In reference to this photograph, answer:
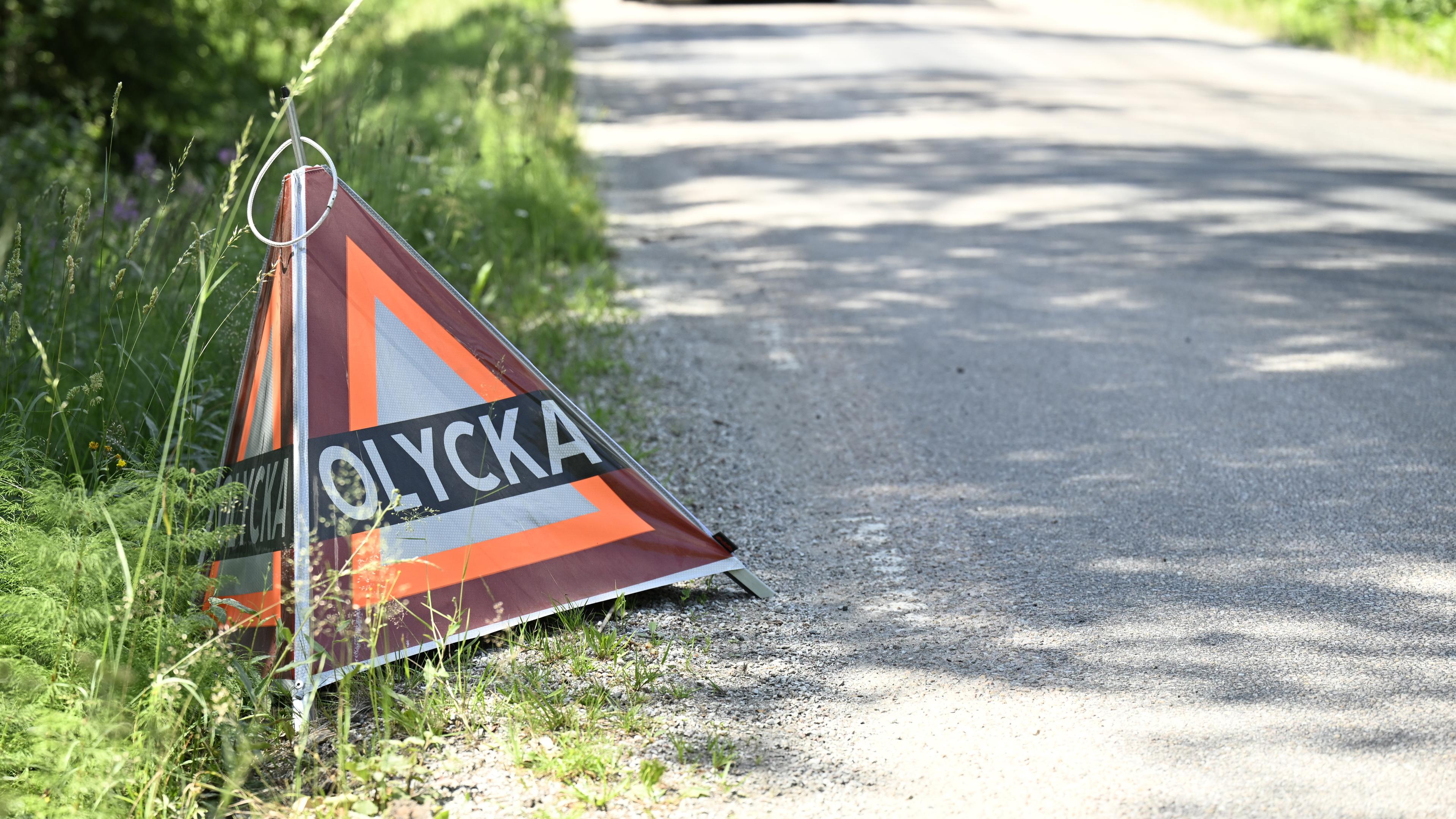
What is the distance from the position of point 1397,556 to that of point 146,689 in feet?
10.9

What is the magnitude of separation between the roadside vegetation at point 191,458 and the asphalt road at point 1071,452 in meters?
0.52

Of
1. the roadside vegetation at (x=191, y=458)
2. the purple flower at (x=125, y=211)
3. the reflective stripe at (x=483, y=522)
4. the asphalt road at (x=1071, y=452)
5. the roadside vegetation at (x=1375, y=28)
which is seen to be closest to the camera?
the roadside vegetation at (x=191, y=458)

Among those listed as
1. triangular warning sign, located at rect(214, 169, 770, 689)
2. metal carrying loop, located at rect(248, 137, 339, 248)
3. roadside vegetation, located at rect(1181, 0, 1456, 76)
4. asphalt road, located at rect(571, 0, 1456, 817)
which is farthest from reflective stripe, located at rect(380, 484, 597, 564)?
roadside vegetation, located at rect(1181, 0, 1456, 76)

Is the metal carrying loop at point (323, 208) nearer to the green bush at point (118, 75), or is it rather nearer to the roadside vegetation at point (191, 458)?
the roadside vegetation at point (191, 458)

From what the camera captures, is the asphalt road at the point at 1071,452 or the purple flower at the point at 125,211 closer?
the asphalt road at the point at 1071,452

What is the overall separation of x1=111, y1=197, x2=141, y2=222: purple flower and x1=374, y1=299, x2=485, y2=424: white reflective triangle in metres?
3.75

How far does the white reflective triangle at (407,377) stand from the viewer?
306 centimetres

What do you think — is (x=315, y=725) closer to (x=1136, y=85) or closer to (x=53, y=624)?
(x=53, y=624)

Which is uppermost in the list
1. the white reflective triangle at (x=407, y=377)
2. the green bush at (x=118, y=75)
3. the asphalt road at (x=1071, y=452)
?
the green bush at (x=118, y=75)

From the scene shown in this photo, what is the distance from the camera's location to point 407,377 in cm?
310

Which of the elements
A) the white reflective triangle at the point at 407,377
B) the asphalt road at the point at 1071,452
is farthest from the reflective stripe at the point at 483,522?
the asphalt road at the point at 1071,452

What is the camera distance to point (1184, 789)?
243cm

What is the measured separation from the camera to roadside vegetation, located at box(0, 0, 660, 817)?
242cm

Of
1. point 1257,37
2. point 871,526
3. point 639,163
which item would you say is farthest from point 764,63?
point 871,526
